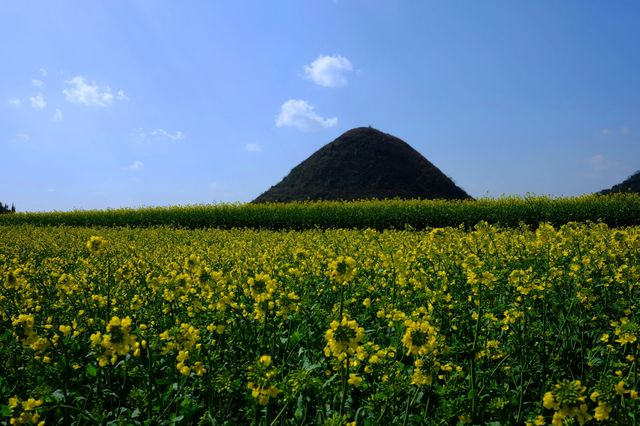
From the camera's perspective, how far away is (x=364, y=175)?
42844mm

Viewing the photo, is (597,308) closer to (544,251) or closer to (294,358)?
(544,251)

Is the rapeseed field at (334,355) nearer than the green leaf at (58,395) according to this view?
Yes

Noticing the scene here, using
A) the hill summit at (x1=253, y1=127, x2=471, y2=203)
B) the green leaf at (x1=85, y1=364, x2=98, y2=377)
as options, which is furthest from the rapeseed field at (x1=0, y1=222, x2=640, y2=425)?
the hill summit at (x1=253, y1=127, x2=471, y2=203)

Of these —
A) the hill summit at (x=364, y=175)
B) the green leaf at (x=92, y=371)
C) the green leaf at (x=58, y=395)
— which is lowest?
the green leaf at (x=58, y=395)

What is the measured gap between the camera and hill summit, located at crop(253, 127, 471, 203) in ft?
134

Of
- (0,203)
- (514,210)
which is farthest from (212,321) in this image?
(0,203)

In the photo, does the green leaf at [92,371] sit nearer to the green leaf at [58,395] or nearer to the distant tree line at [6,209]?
the green leaf at [58,395]

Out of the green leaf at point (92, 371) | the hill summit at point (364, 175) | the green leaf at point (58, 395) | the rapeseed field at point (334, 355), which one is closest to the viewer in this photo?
the rapeseed field at point (334, 355)

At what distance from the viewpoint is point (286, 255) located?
29.6ft

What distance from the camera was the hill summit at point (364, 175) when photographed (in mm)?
40719

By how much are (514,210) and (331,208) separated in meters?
8.69

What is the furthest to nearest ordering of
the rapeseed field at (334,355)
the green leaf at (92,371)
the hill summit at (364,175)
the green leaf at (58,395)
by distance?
the hill summit at (364,175)
the green leaf at (92,371)
the green leaf at (58,395)
the rapeseed field at (334,355)

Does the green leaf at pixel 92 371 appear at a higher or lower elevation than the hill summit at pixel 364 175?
lower

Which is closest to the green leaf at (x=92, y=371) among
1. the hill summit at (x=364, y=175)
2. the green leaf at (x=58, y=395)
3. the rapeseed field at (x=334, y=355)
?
the rapeseed field at (x=334, y=355)
